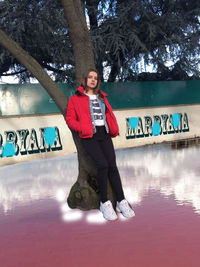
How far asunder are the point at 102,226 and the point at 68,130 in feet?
30.0

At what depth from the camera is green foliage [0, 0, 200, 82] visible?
18.9 metres

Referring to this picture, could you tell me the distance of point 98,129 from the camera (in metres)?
5.60

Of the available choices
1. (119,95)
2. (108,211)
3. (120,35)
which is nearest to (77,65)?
(108,211)

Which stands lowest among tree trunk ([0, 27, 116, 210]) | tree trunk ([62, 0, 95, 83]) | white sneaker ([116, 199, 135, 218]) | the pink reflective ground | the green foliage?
the pink reflective ground

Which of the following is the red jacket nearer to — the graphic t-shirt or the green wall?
the graphic t-shirt

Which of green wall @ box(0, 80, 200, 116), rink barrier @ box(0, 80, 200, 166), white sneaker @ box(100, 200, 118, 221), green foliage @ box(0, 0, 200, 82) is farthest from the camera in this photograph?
green foliage @ box(0, 0, 200, 82)

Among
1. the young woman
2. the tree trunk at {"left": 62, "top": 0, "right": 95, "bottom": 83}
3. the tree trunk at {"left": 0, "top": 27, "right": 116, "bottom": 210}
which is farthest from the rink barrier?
the young woman

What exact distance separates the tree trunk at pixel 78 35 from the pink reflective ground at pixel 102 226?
207 centimetres

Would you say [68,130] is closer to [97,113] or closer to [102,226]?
[97,113]

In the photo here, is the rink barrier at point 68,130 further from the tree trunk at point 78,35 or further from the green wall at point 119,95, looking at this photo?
the tree trunk at point 78,35

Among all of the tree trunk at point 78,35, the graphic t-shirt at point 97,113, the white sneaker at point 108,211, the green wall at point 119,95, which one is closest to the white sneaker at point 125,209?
the white sneaker at point 108,211

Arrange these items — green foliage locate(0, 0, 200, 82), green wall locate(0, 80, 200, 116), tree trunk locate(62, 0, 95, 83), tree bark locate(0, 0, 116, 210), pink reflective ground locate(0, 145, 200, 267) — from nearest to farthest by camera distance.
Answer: pink reflective ground locate(0, 145, 200, 267)
tree bark locate(0, 0, 116, 210)
tree trunk locate(62, 0, 95, 83)
green wall locate(0, 80, 200, 116)
green foliage locate(0, 0, 200, 82)

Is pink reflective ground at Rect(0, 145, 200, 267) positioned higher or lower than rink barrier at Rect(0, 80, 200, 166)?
lower

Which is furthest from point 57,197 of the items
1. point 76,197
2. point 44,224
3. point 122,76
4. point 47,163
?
point 122,76
